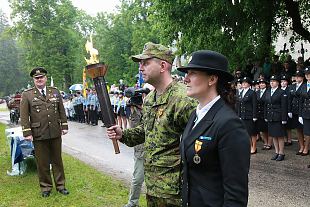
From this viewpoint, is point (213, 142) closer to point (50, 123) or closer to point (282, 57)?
point (50, 123)

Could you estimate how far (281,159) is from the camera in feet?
28.7

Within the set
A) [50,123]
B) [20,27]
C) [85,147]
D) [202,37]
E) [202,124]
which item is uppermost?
[20,27]

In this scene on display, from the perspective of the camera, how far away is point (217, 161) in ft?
7.43

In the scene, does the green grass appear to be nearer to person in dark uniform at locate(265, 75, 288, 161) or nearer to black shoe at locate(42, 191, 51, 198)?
black shoe at locate(42, 191, 51, 198)

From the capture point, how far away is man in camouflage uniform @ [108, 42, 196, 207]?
3045 millimetres

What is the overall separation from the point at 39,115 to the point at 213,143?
15.4 ft

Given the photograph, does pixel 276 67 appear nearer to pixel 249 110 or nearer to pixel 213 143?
pixel 249 110

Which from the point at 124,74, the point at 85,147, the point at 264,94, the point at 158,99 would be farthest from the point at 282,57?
the point at 124,74

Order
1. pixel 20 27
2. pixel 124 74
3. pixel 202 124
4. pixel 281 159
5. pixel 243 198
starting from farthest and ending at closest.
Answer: pixel 20 27 → pixel 124 74 → pixel 281 159 → pixel 202 124 → pixel 243 198

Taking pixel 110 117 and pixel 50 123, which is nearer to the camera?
pixel 110 117

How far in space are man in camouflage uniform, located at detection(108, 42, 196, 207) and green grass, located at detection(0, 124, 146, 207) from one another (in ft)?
8.73

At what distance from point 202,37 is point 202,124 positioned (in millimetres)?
10341

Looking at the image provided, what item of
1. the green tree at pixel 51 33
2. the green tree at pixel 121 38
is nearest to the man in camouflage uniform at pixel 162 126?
the green tree at pixel 121 38

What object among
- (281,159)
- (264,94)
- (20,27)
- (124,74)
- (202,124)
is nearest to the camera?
(202,124)
